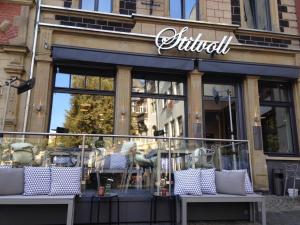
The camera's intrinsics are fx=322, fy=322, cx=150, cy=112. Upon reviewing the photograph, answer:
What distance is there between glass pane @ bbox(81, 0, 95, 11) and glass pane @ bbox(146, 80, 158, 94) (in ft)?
10.5

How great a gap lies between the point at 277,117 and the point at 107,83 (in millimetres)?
6309

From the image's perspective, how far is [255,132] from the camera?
35.6ft

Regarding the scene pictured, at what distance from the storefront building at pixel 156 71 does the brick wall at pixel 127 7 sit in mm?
35

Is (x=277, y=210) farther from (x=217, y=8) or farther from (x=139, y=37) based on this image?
(x=217, y=8)

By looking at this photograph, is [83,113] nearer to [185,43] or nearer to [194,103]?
[194,103]

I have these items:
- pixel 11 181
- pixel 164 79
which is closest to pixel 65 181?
pixel 11 181

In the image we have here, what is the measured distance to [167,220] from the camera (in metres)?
6.06

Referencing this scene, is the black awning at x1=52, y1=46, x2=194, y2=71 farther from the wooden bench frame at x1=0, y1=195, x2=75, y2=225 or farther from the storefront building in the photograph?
the wooden bench frame at x1=0, y1=195, x2=75, y2=225

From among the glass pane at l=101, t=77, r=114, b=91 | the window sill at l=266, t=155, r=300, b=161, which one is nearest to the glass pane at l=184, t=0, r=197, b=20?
the glass pane at l=101, t=77, r=114, b=91

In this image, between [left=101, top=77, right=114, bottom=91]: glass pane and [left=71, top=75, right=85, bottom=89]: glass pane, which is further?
[left=101, top=77, right=114, bottom=91]: glass pane

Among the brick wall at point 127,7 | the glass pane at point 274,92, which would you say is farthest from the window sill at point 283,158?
the brick wall at point 127,7

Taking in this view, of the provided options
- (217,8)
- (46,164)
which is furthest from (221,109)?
(46,164)

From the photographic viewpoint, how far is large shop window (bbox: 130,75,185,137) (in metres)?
10.5

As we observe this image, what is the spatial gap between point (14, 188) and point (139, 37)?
22.0 feet
